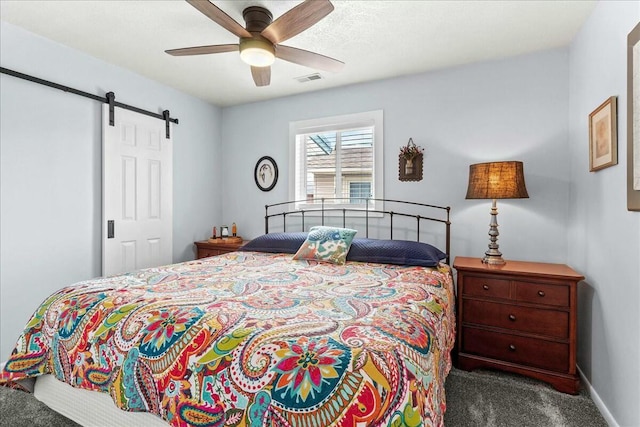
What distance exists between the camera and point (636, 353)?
5.23ft

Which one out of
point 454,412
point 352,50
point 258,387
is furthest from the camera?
point 352,50

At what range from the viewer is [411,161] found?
326cm

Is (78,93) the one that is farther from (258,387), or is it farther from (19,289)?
(258,387)

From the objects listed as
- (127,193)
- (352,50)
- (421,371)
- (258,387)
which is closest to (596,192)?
(421,371)

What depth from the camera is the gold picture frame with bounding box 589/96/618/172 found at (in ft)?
5.99

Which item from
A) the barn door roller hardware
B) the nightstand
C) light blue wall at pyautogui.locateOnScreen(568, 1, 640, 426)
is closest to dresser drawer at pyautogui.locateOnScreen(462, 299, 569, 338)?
the nightstand

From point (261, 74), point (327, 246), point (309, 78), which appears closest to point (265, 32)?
point (261, 74)

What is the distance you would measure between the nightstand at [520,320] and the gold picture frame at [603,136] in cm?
78

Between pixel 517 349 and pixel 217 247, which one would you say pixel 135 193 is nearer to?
pixel 217 247

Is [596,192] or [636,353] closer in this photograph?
A: [636,353]

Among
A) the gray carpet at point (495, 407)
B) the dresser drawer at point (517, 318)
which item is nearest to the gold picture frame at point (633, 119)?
the dresser drawer at point (517, 318)

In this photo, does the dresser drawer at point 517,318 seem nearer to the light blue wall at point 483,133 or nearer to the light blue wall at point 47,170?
the light blue wall at point 483,133

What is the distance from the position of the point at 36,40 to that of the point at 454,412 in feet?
13.3

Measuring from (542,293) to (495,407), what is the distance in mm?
835
